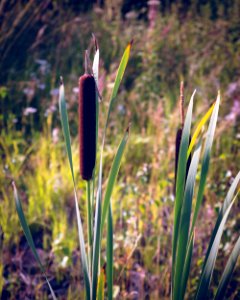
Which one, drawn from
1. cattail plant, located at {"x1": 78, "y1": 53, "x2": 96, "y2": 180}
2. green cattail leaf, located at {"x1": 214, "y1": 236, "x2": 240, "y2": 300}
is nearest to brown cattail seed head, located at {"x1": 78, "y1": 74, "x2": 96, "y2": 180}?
cattail plant, located at {"x1": 78, "y1": 53, "x2": 96, "y2": 180}

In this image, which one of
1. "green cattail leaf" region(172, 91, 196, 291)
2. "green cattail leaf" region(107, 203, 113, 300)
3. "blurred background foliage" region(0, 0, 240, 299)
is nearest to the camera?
"green cattail leaf" region(172, 91, 196, 291)

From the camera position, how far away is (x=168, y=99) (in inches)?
114

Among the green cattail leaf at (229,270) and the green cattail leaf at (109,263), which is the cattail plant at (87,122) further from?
the green cattail leaf at (229,270)

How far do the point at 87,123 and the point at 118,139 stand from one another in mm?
1571

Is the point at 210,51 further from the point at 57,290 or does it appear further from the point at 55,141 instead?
the point at 57,290

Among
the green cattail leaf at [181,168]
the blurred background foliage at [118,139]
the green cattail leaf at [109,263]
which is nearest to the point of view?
the green cattail leaf at [181,168]

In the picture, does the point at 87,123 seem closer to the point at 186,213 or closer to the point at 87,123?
the point at 87,123

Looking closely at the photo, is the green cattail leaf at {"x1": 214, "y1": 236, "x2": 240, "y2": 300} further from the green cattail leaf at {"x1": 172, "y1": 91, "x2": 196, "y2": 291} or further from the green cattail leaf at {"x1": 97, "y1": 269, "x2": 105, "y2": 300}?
the green cattail leaf at {"x1": 97, "y1": 269, "x2": 105, "y2": 300}

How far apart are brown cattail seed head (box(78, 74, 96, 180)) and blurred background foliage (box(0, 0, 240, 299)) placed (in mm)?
135

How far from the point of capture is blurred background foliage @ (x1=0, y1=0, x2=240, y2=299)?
64.2 inches

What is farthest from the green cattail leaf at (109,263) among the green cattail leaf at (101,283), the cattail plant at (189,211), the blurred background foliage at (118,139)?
the blurred background foliage at (118,139)

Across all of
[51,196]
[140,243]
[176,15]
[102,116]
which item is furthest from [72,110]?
[176,15]

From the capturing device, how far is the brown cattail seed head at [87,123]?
2.74ft

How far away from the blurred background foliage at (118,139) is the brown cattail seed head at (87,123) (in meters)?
0.13
